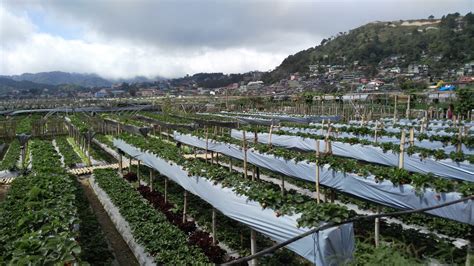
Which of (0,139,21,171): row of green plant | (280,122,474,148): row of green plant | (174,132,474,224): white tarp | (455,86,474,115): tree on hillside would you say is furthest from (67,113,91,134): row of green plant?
(455,86,474,115): tree on hillside

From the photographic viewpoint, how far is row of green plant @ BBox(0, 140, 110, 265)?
5.12m

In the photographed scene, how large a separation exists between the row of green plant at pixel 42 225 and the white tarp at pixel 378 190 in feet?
20.1

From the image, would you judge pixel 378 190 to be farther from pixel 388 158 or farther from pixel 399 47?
pixel 399 47

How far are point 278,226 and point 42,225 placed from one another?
4.38 metres

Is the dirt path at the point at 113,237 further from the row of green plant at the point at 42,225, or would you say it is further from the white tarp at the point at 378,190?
the white tarp at the point at 378,190

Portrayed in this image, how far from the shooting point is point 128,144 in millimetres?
16812

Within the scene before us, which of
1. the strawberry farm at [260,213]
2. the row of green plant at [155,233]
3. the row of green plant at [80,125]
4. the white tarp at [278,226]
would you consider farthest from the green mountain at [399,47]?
the white tarp at [278,226]

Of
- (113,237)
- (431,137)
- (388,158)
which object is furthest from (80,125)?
(431,137)

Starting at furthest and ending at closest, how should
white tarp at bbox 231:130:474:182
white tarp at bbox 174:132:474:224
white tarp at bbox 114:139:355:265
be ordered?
white tarp at bbox 231:130:474:182 < white tarp at bbox 174:132:474:224 < white tarp at bbox 114:139:355:265

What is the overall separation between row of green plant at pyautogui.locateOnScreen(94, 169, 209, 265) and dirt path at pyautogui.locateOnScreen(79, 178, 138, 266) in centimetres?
48

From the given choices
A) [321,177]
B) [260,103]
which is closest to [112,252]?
[321,177]

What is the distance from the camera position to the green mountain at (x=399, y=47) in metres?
106

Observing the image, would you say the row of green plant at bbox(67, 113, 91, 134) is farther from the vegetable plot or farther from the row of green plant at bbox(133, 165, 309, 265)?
the vegetable plot

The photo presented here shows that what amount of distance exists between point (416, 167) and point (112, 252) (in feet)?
31.7
